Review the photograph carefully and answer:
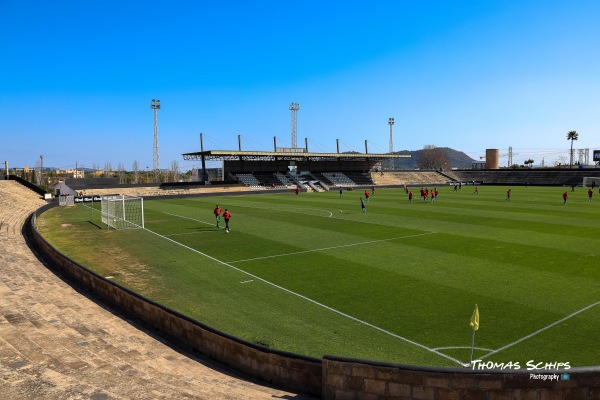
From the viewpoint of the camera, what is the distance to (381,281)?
53.8 ft

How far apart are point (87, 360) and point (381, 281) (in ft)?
34.7

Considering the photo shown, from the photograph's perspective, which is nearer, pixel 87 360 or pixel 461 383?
pixel 461 383

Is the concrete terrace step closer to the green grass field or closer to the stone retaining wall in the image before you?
the stone retaining wall

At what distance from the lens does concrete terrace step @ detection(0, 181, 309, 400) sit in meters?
8.14

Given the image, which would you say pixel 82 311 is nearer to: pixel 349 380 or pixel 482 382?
pixel 349 380

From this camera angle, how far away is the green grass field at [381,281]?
10977 mm

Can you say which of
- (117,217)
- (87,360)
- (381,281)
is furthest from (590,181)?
(87,360)

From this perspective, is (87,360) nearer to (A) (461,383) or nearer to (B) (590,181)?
(A) (461,383)

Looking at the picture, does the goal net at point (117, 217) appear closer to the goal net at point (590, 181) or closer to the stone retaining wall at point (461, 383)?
the stone retaining wall at point (461, 383)

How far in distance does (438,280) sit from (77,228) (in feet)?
90.6

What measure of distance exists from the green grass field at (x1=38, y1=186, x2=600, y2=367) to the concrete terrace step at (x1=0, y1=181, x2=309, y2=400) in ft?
6.91

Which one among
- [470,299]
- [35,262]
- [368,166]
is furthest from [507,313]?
[368,166]

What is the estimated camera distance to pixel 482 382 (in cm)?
662

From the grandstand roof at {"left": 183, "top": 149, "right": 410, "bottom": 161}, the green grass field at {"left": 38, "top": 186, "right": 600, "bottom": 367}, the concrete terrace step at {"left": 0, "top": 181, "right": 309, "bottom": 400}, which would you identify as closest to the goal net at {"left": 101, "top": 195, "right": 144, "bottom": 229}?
the green grass field at {"left": 38, "top": 186, "right": 600, "bottom": 367}
